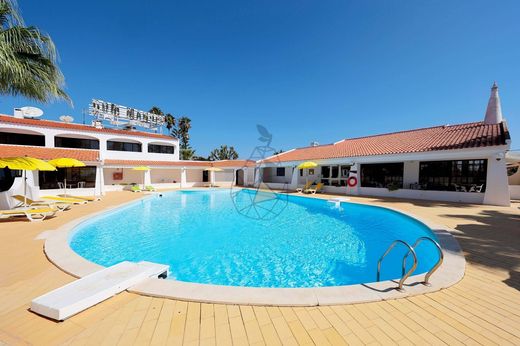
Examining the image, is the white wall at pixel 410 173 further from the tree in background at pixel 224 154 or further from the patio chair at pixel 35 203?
the tree in background at pixel 224 154

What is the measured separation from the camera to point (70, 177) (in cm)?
1911

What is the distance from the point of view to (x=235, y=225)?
10.5 metres

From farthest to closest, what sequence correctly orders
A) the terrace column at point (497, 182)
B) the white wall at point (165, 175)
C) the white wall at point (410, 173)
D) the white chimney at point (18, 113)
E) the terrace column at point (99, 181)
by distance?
the white wall at point (165, 175) < the white chimney at point (18, 113) < the terrace column at point (99, 181) < the white wall at point (410, 173) < the terrace column at point (497, 182)

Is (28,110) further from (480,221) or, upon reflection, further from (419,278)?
(480,221)

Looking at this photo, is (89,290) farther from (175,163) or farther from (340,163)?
(175,163)

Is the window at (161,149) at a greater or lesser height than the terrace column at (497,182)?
greater

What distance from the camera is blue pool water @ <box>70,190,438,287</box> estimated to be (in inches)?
224

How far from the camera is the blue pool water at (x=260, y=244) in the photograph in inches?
224

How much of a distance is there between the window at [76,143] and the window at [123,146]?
1319 mm

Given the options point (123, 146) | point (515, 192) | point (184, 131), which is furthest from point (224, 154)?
point (515, 192)

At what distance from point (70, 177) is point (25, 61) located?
1605 cm

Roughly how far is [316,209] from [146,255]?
34.7ft

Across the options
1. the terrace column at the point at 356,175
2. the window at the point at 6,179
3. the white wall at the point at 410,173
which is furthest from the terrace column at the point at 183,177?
the white wall at the point at 410,173

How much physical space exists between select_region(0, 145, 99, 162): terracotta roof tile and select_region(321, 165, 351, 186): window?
2171 centimetres
